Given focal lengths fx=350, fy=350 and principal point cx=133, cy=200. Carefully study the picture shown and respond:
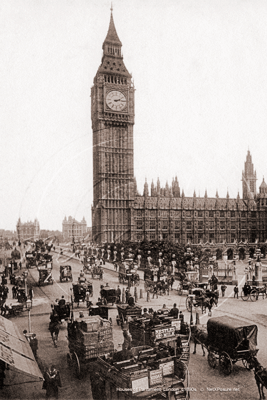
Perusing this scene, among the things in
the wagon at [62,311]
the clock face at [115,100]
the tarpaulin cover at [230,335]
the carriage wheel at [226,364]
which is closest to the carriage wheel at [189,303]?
the tarpaulin cover at [230,335]

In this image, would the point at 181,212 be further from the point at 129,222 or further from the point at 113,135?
the point at 113,135

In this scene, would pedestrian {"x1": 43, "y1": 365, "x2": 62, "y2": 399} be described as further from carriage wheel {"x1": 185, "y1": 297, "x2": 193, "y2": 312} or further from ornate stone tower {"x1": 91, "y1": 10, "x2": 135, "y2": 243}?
ornate stone tower {"x1": 91, "y1": 10, "x2": 135, "y2": 243}

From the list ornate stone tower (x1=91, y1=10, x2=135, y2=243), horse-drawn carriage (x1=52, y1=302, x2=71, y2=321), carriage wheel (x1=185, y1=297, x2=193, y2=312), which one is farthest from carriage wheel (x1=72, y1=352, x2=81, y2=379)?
ornate stone tower (x1=91, y1=10, x2=135, y2=243)

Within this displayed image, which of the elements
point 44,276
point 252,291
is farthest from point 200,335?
point 44,276

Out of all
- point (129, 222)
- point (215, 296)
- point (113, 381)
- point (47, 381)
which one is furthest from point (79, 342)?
point (129, 222)

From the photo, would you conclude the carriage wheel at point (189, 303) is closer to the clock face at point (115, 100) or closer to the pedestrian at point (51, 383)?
the pedestrian at point (51, 383)

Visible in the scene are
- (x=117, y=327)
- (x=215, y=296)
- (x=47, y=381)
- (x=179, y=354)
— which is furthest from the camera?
(x=215, y=296)
